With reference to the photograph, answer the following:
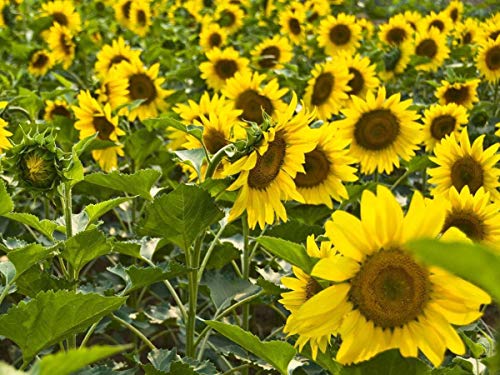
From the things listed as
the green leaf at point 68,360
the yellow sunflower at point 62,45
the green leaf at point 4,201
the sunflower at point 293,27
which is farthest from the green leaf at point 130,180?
the sunflower at point 293,27

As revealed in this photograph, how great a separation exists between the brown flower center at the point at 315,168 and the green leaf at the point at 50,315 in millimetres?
762

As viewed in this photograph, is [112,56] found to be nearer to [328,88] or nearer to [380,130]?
[328,88]

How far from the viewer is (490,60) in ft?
9.98

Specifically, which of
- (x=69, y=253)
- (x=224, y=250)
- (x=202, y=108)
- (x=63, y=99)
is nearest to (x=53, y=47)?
(x=63, y=99)

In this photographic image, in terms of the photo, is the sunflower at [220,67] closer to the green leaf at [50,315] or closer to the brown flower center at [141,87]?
the brown flower center at [141,87]

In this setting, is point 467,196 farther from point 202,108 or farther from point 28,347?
point 202,108

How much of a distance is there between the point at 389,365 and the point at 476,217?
1.57 ft

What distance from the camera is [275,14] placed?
18.1 ft

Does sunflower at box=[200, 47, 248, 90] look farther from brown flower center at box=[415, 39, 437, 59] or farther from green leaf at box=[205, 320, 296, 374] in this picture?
green leaf at box=[205, 320, 296, 374]

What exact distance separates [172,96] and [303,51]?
6.55 ft

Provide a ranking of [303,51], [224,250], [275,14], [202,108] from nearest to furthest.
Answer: [224,250]
[202,108]
[303,51]
[275,14]

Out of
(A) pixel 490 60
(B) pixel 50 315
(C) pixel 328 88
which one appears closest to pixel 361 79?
(C) pixel 328 88

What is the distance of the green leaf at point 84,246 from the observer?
136 cm

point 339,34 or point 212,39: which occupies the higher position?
point 339,34
